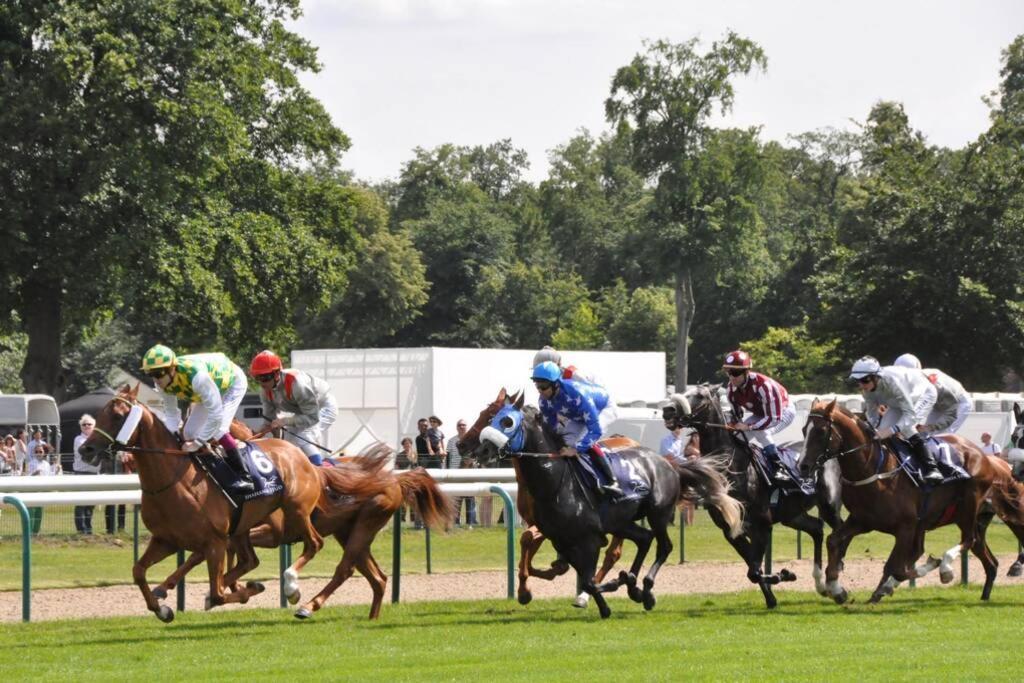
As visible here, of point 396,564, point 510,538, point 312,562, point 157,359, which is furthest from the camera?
point 312,562

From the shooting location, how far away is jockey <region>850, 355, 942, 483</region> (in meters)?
13.8

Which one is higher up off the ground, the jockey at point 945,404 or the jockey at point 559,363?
the jockey at point 559,363

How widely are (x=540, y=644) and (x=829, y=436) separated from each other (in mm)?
3652

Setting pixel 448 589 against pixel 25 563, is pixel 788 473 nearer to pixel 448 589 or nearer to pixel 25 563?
pixel 448 589

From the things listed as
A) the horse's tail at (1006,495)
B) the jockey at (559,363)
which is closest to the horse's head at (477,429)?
the jockey at (559,363)

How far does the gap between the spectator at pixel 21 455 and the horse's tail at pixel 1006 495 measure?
1534 cm

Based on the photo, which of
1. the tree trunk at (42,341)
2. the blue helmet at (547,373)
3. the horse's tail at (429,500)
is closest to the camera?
the blue helmet at (547,373)

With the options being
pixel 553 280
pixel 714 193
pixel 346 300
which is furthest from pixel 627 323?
pixel 714 193

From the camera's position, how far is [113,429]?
11.3m

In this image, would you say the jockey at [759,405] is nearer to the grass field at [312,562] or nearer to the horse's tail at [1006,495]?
the horse's tail at [1006,495]

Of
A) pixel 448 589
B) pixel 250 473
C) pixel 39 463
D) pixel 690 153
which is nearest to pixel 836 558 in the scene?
pixel 448 589

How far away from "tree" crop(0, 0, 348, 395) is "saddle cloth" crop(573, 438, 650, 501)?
65.8 ft

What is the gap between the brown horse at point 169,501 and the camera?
11305 millimetres

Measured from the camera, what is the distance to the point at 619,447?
45.2 ft
